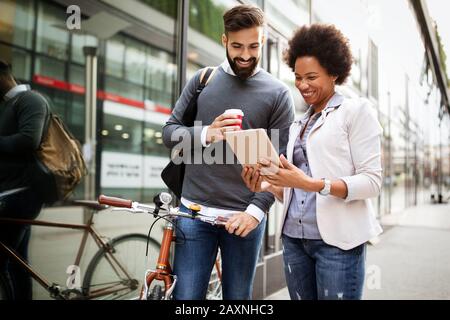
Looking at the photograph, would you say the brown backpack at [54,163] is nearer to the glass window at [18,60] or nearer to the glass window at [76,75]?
the glass window at [18,60]

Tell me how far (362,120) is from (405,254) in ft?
10.8

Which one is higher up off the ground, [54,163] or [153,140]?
[153,140]

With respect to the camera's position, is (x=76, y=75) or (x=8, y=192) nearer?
(x=8, y=192)

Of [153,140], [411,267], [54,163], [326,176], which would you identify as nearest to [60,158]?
[54,163]

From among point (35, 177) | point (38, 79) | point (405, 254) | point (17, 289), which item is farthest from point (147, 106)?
point (405, 254)

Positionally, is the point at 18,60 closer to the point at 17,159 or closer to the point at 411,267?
the point at 17,159

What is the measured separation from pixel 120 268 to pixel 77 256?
12.2 inches

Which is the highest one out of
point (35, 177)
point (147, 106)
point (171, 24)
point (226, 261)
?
point (171, 24)

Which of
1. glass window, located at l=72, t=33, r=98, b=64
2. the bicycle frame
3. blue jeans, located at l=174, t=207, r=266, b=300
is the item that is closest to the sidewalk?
blue jeans, located at l=174, t=207, r=266, b=300

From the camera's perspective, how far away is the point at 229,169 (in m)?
1.55

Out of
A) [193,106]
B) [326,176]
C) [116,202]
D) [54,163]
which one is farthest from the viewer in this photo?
[54,163]

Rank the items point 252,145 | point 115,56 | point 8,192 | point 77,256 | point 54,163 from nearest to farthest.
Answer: point 252,145
point 8,192
point 54,163
point 77,256
point 115,56

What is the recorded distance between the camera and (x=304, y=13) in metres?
4.05

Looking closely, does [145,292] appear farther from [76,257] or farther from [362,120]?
[76,257]
